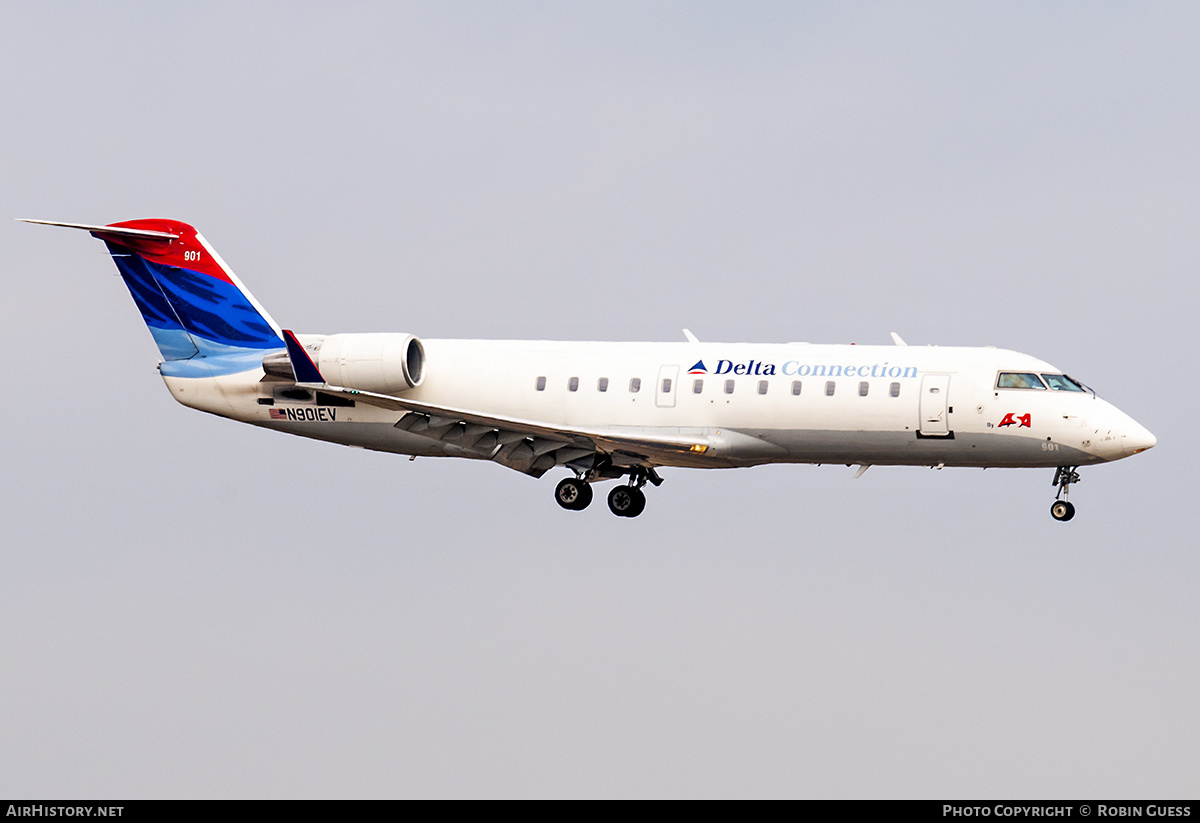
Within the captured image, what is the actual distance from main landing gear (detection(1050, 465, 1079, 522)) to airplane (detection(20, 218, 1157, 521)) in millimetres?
38

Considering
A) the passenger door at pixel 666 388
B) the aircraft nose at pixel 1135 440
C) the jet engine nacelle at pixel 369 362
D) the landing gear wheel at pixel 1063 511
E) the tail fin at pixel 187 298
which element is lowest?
the landing gear wheel at pixel 1063 511

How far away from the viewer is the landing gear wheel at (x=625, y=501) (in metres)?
38.1

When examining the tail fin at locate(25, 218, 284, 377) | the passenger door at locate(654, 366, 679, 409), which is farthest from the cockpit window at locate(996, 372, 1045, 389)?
the tail fin at locate(25, 218, 284, 377)

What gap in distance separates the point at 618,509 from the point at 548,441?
250 centimetres

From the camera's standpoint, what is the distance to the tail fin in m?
39.7

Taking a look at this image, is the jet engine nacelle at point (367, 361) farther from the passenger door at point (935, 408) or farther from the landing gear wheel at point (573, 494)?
the passenger door at point (935, 408)

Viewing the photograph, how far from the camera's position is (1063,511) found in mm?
34969

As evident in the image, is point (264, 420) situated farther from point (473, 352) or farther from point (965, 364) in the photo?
point (965, 364)

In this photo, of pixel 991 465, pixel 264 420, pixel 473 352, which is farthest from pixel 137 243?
pixel 991 465

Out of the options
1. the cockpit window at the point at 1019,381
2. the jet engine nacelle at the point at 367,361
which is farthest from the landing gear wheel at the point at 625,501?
the cockpit window at the point at 1019,381

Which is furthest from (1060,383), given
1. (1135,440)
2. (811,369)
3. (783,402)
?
(783,402)

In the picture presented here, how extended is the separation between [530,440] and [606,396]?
1917mm

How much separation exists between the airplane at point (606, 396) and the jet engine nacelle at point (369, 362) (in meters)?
0.04

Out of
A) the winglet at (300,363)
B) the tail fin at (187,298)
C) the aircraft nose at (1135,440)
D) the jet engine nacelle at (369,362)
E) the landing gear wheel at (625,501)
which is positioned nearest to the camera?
the aircraft nose at (1135,440)
